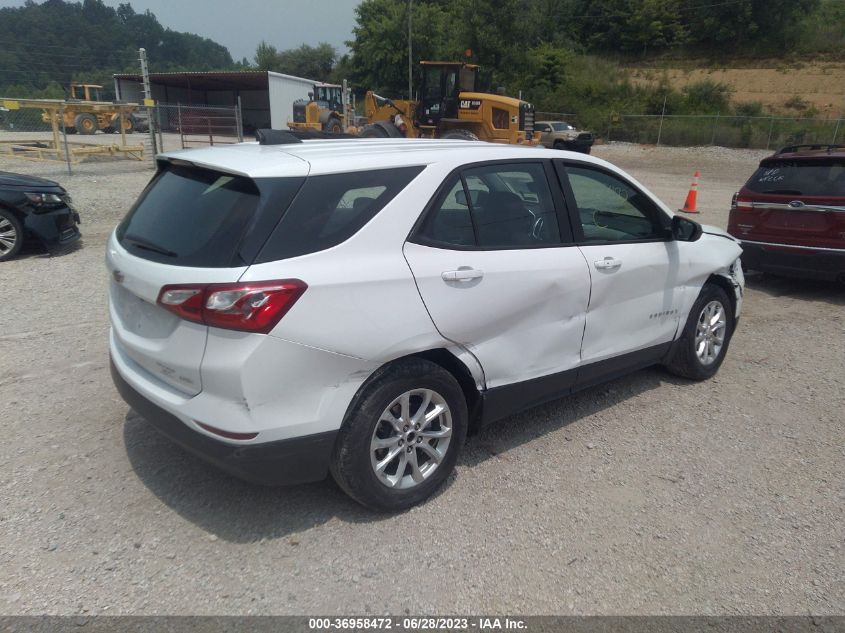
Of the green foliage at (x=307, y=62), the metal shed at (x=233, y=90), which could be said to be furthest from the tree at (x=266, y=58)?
the metal shed at (x=233, y=90)

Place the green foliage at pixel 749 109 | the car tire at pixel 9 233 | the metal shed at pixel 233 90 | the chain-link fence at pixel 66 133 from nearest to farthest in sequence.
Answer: the car tire at pixel 9 233, the chain-link fence at pixel 66 133, the metal shed at pixel 233 90, the green foliage at pixel 749 109

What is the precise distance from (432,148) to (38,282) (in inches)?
220

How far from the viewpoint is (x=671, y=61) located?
66312mm

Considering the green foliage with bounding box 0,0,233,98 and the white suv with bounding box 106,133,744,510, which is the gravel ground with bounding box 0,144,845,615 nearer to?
the white suv with bounding box 106,133,744,510

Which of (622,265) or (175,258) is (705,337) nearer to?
(622,265)

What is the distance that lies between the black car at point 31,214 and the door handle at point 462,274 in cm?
684

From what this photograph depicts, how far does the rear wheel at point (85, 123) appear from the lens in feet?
112

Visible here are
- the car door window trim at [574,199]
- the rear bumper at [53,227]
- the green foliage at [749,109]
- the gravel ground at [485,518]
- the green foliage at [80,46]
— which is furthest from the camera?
the green foliage at [80,46]

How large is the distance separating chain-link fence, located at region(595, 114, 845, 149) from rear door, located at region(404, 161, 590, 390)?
3852 cm

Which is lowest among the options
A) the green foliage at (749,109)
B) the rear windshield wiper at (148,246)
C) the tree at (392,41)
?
the rear windshield wiper at (148,246)

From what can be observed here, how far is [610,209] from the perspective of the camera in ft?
14.4

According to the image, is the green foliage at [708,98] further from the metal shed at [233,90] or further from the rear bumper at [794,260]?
the rear bumper at [794,260]

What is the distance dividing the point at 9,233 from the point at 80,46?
339 ft

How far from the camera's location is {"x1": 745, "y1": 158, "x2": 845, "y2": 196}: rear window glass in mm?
7070
